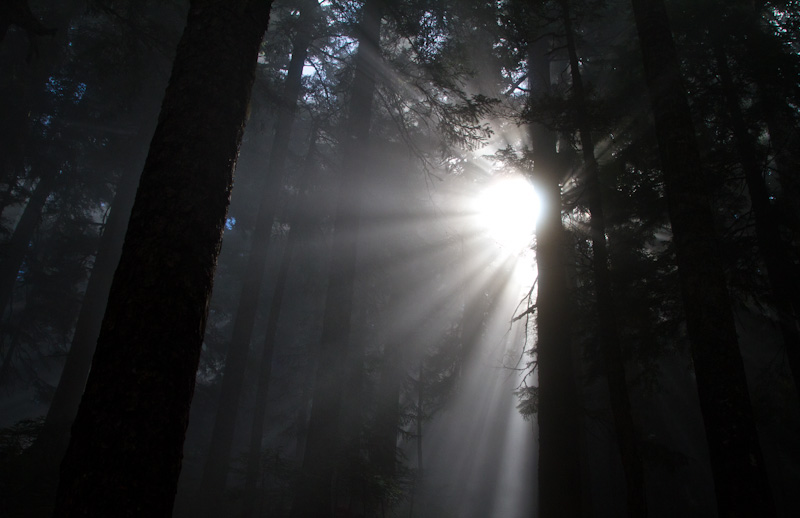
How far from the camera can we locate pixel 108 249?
13.1m

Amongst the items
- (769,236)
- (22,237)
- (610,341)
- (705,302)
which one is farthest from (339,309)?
(22,237)

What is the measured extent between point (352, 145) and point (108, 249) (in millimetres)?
8382

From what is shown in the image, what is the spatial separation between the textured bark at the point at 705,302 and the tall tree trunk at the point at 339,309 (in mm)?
6642

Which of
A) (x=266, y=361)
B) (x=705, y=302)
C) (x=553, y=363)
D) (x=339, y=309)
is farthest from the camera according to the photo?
(x=266, y=361)

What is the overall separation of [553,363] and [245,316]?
860 centimetres

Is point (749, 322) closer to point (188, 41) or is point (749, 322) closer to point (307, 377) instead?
point (307, 377)

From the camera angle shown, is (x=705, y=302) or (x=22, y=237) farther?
(x=22, y=237)

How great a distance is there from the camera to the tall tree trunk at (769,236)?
30.6ft

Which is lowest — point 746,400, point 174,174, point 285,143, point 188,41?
point 746,400

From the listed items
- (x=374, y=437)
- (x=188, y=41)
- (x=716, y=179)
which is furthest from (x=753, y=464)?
(x=374, y=437)

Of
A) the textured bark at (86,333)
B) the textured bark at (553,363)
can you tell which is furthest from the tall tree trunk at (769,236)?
the textured bark at (86,333)

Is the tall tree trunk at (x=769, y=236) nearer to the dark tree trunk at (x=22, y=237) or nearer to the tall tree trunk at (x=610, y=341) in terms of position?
the tall tree trunk at (x=610, y=341)

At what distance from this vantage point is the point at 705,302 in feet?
17.1

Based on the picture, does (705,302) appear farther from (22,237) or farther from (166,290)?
(22,237)
